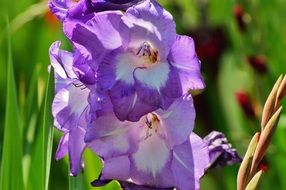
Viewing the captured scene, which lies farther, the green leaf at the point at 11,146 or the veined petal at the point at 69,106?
the green leaf at the point at 11,146

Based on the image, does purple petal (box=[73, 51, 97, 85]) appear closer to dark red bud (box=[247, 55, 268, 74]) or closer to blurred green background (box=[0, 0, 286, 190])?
blurred green background (box=[0, 0, 286, 190])

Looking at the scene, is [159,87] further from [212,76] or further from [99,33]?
[212,76]

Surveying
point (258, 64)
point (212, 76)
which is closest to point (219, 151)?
point (258, 64)

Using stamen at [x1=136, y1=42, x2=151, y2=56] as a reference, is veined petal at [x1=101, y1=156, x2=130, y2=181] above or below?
below

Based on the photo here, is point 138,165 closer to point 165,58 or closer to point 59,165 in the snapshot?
point 165,58

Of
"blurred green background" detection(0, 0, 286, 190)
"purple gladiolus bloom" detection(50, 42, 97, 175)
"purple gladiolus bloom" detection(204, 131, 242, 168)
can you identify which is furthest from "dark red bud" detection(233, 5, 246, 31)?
"purple gladiolus bloom" detection(50, 42, 97, 175)

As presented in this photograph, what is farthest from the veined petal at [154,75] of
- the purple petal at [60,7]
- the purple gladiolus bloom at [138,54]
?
the purple petal at [60,7]

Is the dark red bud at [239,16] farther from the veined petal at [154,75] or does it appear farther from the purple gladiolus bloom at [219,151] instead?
the veined petal at [154,75]
